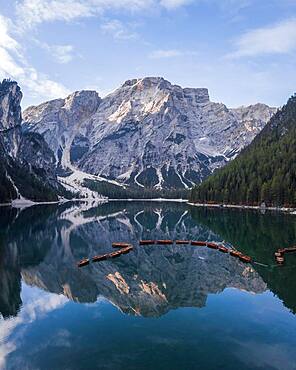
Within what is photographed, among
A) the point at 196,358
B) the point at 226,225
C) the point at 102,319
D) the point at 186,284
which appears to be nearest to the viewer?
the point at 196,358

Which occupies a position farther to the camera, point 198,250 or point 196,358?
point 198,250

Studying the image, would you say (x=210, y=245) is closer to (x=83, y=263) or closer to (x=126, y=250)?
(x=126, y=250)

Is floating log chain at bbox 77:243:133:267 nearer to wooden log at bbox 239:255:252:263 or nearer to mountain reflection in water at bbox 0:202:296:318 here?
mountain reflection in water at bbox 0:202:296:318

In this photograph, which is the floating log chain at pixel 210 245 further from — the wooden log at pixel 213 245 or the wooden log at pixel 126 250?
the wooden log at pixel 126 250

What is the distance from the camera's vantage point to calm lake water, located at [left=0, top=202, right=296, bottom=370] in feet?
116

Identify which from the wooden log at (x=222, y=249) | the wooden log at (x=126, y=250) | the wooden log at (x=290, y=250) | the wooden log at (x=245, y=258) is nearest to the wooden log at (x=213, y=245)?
the wooden log at (x=222, y=249)

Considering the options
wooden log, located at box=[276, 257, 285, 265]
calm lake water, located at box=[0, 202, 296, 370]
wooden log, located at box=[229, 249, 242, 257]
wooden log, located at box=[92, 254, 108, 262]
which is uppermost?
wooden log, located at box=[276, 257, 285, 265]

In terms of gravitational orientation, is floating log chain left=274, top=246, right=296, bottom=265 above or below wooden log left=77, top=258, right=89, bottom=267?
above

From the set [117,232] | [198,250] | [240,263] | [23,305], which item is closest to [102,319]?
[23,305]

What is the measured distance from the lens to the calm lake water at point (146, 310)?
35.4 meters

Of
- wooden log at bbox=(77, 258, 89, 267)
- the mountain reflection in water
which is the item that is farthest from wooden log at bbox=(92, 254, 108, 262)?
wooden log at bbox=(77, 258, 89, 267)

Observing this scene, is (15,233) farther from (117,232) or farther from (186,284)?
(186,284)

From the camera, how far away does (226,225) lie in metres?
143

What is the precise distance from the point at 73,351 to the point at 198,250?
63.9 metres
